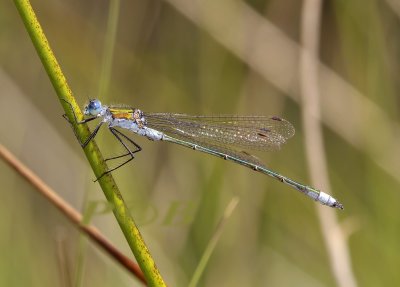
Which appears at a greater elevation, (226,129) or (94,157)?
(226,129)

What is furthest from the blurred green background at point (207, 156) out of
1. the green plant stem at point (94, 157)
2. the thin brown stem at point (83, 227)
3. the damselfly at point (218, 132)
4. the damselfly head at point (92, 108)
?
the green plant stem at point (94, 157)

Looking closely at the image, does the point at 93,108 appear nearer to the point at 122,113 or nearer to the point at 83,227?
the point at 122,113

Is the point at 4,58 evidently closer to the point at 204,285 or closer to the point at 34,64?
the point at 34,64

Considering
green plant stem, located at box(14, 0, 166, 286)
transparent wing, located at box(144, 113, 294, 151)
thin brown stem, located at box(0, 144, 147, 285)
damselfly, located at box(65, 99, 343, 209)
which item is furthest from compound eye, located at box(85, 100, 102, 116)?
→ green plant stem, located at box(14, 0, 166, 286)

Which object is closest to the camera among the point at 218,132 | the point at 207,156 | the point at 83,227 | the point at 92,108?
the point at 83,227

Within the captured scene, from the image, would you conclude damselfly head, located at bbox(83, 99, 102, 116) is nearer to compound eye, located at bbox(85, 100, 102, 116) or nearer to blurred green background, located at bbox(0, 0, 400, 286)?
compound eye, located at bbox(85, 100, 102, 116)

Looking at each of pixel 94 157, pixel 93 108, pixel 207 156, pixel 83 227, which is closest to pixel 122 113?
pixel 93 108
